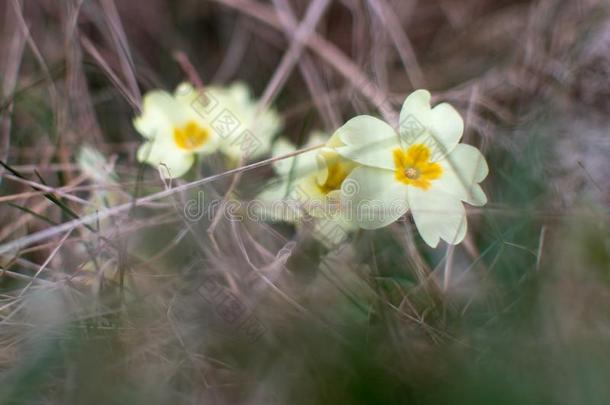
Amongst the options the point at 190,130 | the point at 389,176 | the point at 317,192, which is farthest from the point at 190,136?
→ the point at 389,176

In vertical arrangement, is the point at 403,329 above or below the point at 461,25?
below

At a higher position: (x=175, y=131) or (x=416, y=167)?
(x=175, y=131)

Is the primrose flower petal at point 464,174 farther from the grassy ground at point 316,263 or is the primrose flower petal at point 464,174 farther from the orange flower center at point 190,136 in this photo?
the orange flower center at point 190,136

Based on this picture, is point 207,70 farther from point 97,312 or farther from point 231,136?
point 97,312

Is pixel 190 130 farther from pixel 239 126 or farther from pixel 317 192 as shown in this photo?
pixel 317 192

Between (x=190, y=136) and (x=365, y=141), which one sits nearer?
(x=365, y=141)

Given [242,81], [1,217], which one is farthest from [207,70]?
[1,217]

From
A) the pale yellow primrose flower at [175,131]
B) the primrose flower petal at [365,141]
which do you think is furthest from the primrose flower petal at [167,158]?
the primrose flower petal at [365,141]
